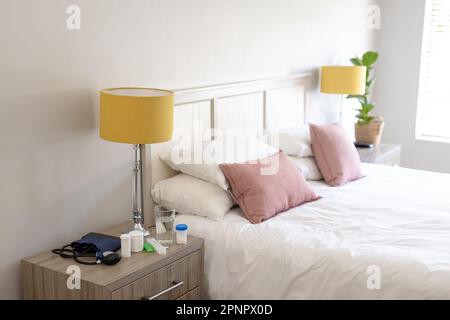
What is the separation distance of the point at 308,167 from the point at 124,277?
5.45 feet

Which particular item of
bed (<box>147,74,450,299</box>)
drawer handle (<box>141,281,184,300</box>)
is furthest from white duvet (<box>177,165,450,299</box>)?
drawer handle (<box>141,281,184,300</box>)

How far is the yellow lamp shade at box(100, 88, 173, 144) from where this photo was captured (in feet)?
7.27

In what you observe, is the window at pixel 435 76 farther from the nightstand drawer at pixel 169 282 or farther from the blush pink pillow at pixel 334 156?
the nightstand drawer at pixel 169 282

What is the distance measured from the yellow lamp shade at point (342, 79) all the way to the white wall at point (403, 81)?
1.22 meters

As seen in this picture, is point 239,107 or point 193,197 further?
point 239,107

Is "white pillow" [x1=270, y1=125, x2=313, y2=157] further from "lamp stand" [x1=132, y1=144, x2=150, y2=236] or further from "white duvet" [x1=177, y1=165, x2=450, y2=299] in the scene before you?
"lamp stand" [x1=132, y1=144, x2=150, y2=236]

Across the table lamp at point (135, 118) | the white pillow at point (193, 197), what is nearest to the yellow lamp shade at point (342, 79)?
the white pillow at point (193, 197)

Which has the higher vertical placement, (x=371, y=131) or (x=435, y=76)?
(x=435, y=76)

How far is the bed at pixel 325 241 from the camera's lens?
220cm

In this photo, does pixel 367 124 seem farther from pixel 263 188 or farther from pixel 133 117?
pixel 133 117

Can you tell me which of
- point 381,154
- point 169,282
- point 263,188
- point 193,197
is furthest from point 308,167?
point 169,282

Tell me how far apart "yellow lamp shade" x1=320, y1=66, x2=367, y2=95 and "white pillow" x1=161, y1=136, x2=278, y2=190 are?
56.0 inches

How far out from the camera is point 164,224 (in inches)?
96.5

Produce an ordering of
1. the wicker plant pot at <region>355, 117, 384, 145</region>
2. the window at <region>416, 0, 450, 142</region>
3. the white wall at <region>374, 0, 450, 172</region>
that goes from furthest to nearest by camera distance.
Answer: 1. the white wall at <region>374, 0, 450, 172</region>
2. the window at <region>416, 0, 450, 142</region>
3. the wicker plant pot at <region>355, 117, 384, 145</region>
